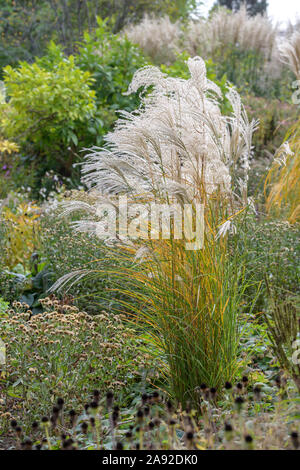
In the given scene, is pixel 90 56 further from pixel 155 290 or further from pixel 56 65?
pixel 155 290

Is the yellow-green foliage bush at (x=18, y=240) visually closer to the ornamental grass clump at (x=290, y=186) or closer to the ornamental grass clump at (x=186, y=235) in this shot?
the ornamental grass clump at (x=290, y=186)

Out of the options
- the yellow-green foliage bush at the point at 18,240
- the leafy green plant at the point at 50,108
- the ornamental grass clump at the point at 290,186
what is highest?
the leafy green plant at the point at 50,108

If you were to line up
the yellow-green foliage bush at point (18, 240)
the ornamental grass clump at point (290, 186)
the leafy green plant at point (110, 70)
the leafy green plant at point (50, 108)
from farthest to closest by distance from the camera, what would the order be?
the leafy green plant at point (110, 70)
the leafy green plant at point (50, 108)
the yellow-green foliage bush at point (18, 240)
the ornamental grass clump at point (290, 186)

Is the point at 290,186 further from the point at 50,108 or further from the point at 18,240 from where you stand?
the point at 50,108

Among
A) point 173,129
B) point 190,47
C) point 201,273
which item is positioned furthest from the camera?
point 190,47

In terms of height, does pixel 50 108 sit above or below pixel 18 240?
above

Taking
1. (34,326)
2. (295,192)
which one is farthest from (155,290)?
(295,192)

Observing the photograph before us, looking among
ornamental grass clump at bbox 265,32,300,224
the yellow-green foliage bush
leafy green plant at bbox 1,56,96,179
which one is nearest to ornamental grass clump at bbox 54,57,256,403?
ornamental grass clump at bbox 265,32,300,224

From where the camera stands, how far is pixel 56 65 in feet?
27.5

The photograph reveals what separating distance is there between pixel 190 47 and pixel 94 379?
11.2 m

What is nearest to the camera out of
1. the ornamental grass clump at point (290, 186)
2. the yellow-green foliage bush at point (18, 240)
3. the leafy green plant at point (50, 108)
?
the ornamental grass clump at point (290, 186)

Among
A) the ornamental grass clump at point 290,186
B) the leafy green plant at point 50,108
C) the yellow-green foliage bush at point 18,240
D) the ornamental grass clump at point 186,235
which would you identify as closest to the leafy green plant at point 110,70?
the leafy green plant at point 50,108

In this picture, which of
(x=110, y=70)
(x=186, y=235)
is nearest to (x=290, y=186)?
(x=186, y=235)

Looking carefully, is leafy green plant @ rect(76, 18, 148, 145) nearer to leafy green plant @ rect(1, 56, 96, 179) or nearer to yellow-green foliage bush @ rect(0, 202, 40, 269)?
leafy green plant @ rect(1, 56, 96, 179)
